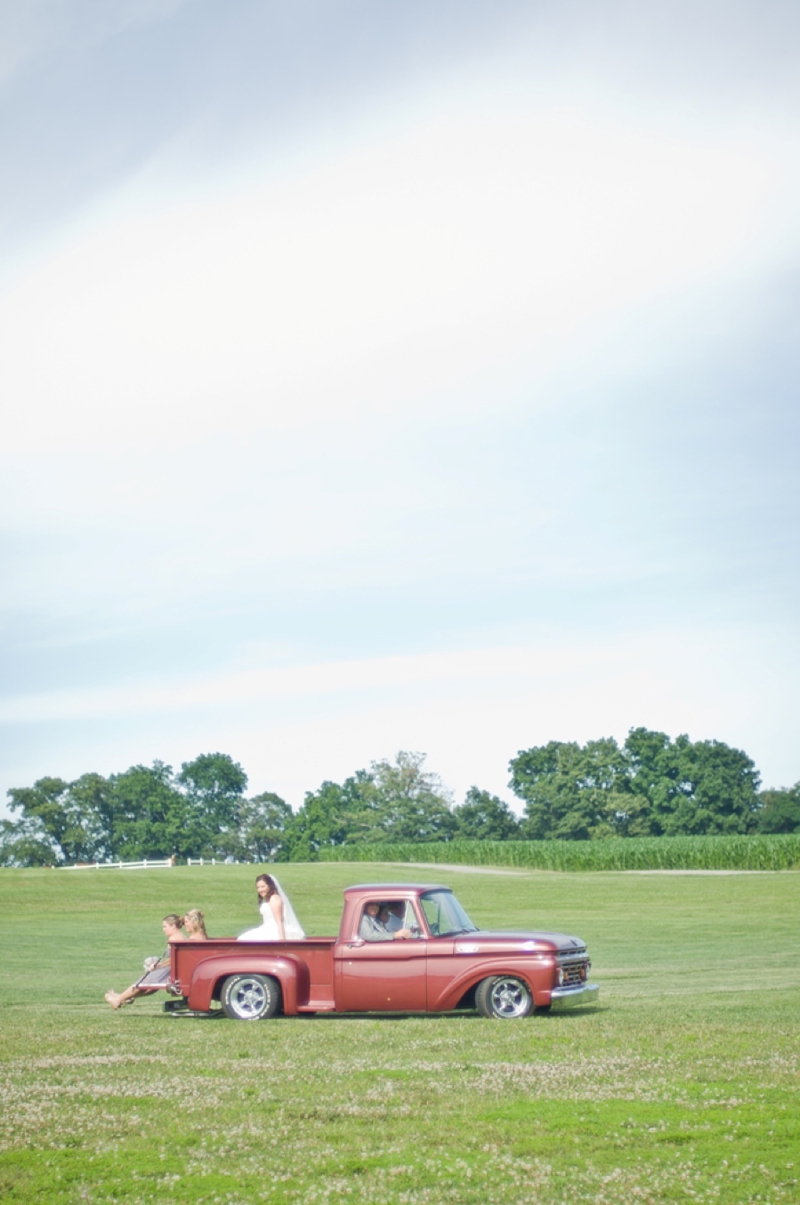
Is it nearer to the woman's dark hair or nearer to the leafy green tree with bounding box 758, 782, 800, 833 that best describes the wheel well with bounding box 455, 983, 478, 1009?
the woman's dark hair

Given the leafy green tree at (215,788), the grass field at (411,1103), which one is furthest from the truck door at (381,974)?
the leafy green tree at (215,788)

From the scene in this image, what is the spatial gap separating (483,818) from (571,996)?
130 metres

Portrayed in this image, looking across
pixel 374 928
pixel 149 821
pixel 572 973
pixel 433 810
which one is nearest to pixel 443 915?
pixel 374 928

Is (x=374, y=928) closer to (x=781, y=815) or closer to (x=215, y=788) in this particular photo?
(x=781, y=815)

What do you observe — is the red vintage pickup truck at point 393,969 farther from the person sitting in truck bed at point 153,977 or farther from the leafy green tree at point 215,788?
the leafy green tree at point 215,788

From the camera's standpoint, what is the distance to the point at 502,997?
1557cm

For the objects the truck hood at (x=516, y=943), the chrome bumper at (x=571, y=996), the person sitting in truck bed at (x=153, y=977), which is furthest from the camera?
the person sitting in truck bed at (x=153, y=977)

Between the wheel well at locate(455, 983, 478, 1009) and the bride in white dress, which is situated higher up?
the bride in white dress

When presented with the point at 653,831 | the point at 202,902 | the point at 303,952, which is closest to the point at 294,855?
the point at 653,831

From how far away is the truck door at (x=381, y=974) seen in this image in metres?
15.7

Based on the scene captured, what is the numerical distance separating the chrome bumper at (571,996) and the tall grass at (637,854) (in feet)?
194

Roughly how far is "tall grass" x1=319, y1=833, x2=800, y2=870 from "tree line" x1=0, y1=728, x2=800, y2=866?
45930 millimetres

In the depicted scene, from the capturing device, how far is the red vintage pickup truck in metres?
15.5

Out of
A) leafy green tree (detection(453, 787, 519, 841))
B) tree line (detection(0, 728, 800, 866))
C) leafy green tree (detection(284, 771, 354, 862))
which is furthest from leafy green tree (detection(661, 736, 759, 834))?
leafy green tree (detection(284, 771, 354, 862))
